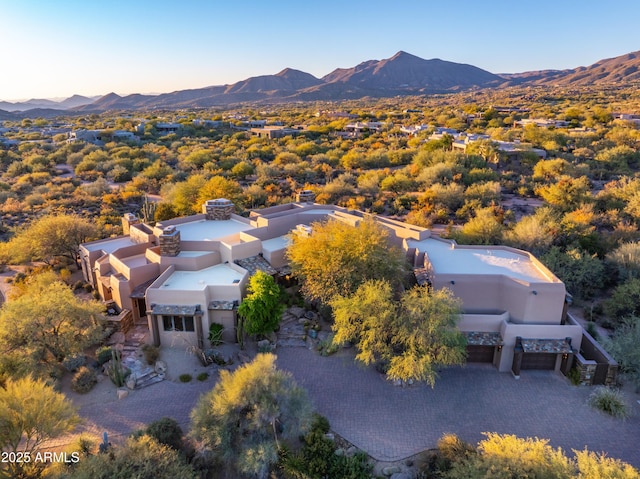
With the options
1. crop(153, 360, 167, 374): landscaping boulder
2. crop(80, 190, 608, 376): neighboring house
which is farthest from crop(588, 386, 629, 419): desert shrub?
crop(153, 360, 167, 374): landscaping boulder

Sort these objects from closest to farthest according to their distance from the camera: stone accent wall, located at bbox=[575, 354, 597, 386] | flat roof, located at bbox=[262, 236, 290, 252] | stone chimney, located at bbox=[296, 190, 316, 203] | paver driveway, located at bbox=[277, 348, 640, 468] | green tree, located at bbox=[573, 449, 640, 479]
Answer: green tree, located at bbox=[573, 449, 640, 479] → paver driveway, located at bbox=[277, 348, 640, 468] → stone accent wall, located at bbox=[575, 354, 597, 386] → flat roof, located at bbox=[262, 236, 290, 252] → stone chimney, located at bbox=[296, 190, 316, 203]

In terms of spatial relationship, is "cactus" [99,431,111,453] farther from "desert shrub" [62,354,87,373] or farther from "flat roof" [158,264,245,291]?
"flat roof" [158,264,245,291]

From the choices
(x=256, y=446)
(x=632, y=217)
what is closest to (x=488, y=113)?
(x=632, y=217)

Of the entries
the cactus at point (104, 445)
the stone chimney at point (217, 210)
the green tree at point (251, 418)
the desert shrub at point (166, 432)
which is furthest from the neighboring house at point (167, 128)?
the green tree at point (251, 418)

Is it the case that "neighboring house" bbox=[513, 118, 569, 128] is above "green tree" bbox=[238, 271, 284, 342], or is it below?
above

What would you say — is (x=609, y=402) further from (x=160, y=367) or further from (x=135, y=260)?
(x=135, y=260)

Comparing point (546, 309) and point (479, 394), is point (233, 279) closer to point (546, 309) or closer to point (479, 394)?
point (479, 394)

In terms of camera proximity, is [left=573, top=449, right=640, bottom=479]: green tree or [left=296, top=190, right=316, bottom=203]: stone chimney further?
[left=296, top=190, right=316, bottom=203]: stone chimney
